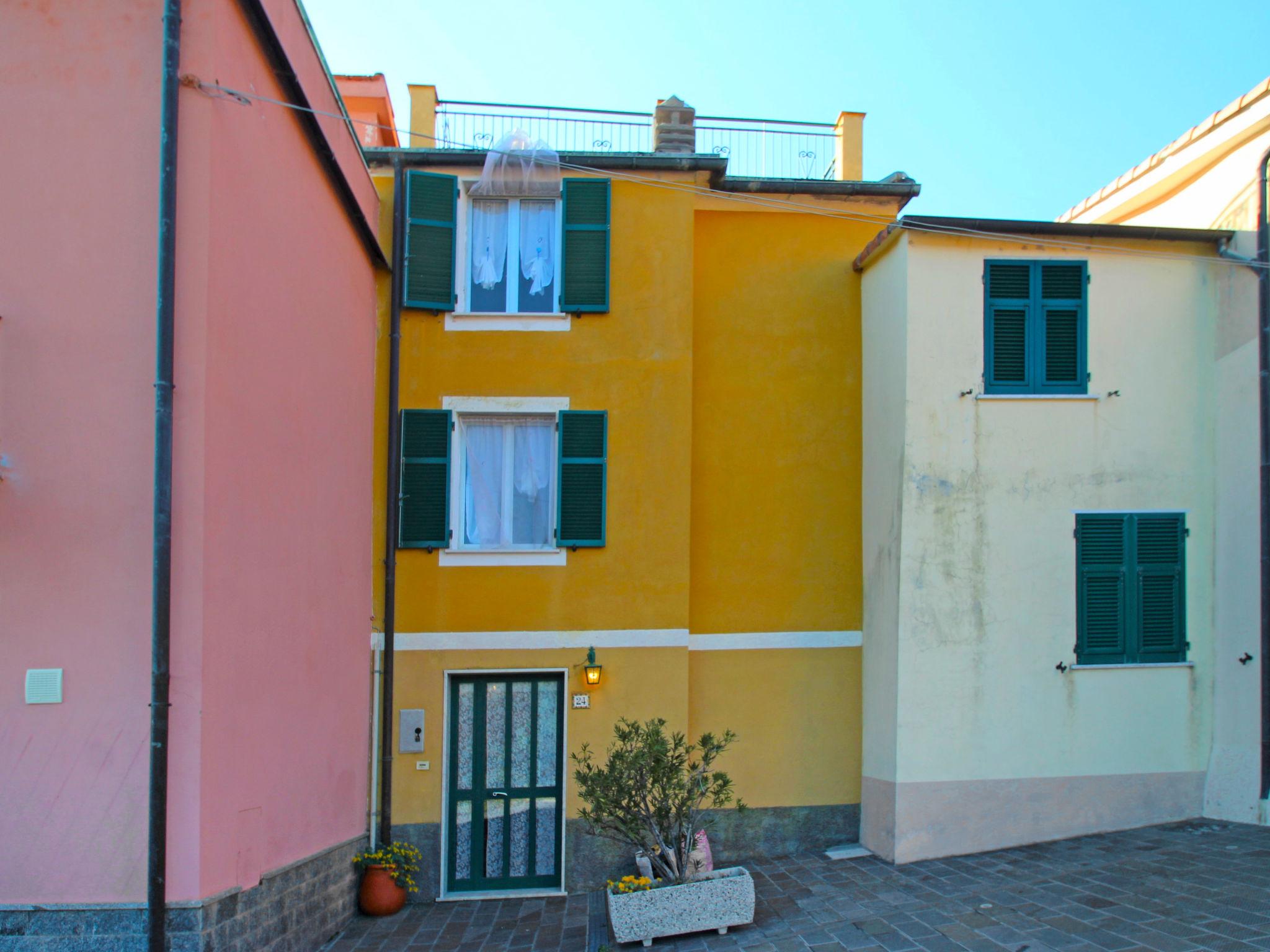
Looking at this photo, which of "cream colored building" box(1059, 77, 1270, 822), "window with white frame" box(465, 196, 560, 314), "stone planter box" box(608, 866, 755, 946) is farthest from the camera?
"window with white frame" box(465, 196, 560, 314)

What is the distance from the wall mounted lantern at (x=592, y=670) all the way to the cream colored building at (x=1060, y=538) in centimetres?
263

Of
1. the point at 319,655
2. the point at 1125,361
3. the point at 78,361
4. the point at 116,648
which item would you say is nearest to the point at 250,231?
the point at 78,361

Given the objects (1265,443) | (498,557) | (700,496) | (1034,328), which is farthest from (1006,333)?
(498,557)

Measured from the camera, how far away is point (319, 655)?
671cm

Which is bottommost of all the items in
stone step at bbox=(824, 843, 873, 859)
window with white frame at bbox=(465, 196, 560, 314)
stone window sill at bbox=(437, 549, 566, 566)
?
stone step at bbox=(824, 843, 873, 859)

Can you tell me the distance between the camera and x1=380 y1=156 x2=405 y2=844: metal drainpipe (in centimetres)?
777

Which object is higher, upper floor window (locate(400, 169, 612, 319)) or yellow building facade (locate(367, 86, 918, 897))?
upper floor window (locate(400, 169, 612, 319))

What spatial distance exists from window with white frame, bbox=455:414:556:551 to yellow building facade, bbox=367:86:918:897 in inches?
0.9

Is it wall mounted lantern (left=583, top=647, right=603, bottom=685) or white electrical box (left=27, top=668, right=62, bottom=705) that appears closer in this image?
white electrical box (left=27, top=668, right=62, bottom=705)

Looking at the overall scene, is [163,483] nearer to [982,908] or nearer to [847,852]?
[982,908]

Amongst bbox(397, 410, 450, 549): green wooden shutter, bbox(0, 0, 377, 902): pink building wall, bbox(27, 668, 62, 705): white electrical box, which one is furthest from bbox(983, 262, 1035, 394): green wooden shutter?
bbox(27, 668, 62, 705): white electrical box

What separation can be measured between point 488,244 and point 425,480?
2378mm

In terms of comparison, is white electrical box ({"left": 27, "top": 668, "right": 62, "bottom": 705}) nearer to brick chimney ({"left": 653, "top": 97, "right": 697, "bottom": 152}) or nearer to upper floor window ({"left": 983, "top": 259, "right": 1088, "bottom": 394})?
brick chimney ({"left": 653, "top": 97, "right": 697, "bottom": 152})

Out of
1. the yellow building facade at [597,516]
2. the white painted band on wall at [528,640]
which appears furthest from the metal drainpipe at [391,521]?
the white painted band on wall at [528,640]
